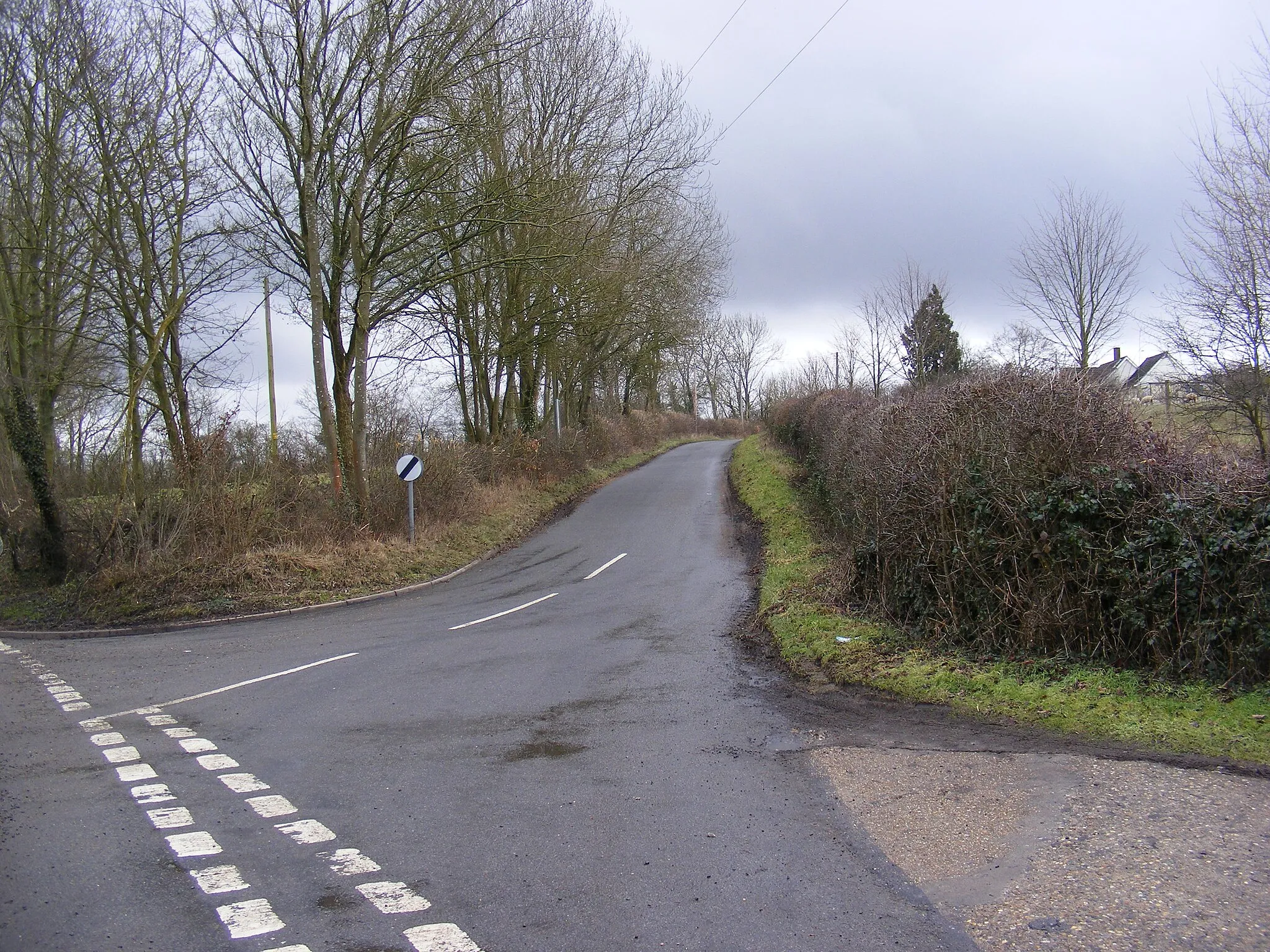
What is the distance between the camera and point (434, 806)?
607 cm

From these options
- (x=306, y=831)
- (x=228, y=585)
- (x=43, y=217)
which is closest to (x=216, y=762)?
(x=306, y=831)

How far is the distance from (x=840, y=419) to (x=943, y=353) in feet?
29.7

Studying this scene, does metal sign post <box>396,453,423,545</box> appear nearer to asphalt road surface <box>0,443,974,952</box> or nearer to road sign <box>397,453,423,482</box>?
road sign <box>397,453,423,482</box>

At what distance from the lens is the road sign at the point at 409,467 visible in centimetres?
1989

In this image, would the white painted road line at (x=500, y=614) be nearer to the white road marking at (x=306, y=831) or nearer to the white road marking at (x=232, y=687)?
the white road marking at (x=232, y=687)

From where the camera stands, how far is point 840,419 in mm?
19500

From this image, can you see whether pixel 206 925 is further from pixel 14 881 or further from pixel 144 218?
pixel 144 218

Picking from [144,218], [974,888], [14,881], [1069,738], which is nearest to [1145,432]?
[1069,738]

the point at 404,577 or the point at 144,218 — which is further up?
the point at 144,218

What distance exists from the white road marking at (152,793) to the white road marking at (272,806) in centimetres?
62

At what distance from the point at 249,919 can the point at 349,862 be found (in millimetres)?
733

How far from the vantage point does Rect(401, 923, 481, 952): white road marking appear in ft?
13.5

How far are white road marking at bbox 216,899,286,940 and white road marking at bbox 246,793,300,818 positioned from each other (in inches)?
53.7

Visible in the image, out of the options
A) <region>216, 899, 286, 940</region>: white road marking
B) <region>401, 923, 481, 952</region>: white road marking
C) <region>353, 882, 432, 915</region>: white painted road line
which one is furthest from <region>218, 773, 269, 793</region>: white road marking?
<region>401, 923, 481, 952</region>: white road marking
